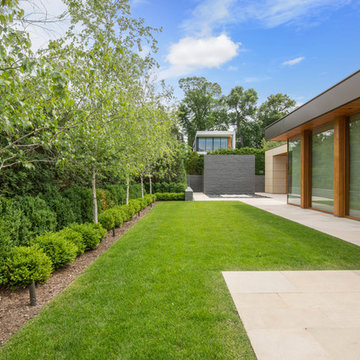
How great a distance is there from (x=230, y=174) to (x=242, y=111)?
69.9ft

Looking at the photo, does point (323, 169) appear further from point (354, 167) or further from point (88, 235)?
point (88, 235)

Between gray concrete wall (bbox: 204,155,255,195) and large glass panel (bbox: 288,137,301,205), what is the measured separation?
9787 mm

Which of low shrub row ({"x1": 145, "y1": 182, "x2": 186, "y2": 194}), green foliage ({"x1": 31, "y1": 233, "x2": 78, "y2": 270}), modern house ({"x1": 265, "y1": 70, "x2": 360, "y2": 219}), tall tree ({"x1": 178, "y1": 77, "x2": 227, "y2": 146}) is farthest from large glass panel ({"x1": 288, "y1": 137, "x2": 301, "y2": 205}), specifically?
tall tree ({"x1": 178, "y1": 77, "x2": 227, "y2": 146})

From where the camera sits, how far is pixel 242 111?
3953cm

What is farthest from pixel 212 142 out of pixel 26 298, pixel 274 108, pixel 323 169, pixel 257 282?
pixel 26 298

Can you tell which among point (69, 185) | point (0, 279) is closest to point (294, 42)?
point (69, 185)

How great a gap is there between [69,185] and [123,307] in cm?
446

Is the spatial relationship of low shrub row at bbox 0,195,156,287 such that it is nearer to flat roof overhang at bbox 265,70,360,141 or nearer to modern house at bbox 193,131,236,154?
flat roof overhang at bbox 265,70,360,141

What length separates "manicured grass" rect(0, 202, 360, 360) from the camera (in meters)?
1.99

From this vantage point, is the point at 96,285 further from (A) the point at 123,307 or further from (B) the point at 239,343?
(B) the point at 239,343

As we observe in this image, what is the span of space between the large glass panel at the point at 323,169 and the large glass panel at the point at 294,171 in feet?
3.35

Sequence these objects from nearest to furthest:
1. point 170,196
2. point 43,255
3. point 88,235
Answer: point 43,255 < point 88,235 < point 170,196

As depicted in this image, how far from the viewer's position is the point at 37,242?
3.51m

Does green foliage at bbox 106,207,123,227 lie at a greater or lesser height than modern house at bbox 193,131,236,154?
lesser
